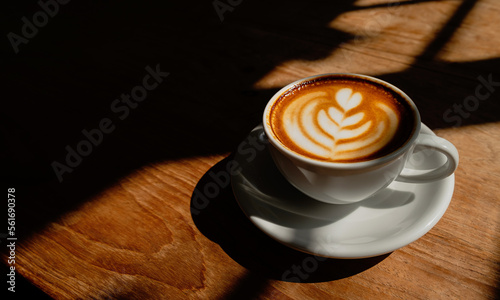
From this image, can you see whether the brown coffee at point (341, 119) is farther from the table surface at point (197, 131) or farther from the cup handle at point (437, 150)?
the table surface at point (197, 131)

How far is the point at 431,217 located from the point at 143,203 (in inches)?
16.5

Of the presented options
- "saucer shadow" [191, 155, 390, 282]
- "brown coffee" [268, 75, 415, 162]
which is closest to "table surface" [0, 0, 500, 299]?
"saucer shadow" [191, 155, 390, 282]

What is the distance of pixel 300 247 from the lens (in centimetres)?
47

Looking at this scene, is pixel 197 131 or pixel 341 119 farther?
pixel 197 131

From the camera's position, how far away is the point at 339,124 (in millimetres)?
577

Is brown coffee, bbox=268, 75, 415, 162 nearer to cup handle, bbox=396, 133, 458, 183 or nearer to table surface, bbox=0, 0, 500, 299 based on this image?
cup handle, bbox=396, 133, 458, 183

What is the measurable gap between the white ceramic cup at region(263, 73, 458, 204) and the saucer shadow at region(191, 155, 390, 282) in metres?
0.08

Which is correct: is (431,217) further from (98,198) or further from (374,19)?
(374,19)

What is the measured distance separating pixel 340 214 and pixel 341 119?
150 millimetres

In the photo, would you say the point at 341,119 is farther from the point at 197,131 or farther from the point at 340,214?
the point at 197,131

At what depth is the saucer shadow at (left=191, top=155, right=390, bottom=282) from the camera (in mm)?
490

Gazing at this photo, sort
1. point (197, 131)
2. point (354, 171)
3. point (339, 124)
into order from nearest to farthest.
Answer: point (354, 171) → point (339, 124) → point (197, 131)

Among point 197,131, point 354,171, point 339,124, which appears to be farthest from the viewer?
point 197,131

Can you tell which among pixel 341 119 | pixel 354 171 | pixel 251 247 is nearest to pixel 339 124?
pixel 341 119
